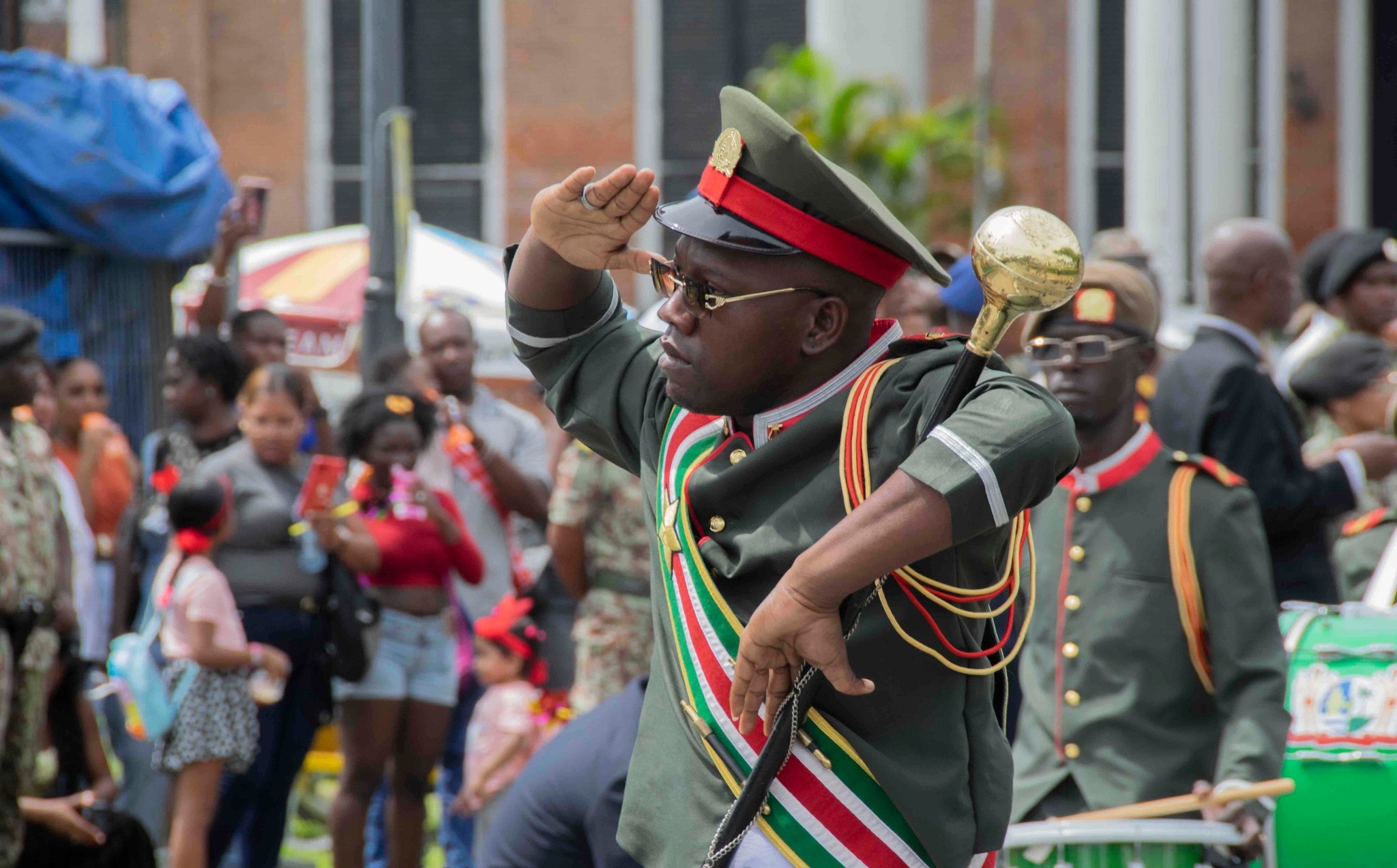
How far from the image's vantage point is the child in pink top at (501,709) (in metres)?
6.31

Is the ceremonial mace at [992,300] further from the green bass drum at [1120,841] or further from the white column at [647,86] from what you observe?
the white column at [647,86]

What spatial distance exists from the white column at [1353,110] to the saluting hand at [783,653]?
17407mm

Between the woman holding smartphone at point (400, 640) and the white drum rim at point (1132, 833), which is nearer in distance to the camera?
the white drum rim at point (1132, 833)

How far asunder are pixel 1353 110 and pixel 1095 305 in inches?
617

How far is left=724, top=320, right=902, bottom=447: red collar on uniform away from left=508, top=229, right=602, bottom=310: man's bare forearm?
432 millimetres

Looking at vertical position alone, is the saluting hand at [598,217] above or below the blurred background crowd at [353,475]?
above

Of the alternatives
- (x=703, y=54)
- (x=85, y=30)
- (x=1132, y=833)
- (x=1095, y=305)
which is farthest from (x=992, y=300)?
(x=703, y=54)

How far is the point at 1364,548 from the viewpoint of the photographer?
5477 millimetres

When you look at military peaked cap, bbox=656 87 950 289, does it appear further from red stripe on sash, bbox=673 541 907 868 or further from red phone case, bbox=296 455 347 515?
red phone case, bbox=296 455 347 515

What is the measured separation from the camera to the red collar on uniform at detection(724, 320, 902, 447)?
2.76 metres

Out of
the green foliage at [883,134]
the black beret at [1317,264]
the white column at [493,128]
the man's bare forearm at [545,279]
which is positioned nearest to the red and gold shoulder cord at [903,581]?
the man's bare forearm at [545,279]

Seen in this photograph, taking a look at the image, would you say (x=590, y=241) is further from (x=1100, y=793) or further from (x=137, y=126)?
(x=137, y=126)

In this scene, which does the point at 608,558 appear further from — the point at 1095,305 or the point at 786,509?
the point at 786,509

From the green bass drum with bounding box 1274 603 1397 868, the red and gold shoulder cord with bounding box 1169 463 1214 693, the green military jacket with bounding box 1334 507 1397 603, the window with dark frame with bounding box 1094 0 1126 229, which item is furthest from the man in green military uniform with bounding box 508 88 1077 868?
the window with dark frame with bounding box 1094 0 1126 229
